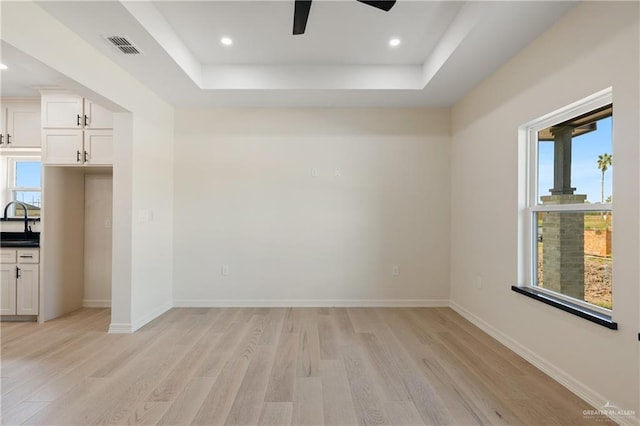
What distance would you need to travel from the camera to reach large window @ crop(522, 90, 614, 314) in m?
2.16

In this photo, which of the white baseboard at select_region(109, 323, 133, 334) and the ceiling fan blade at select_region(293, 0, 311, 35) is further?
the white baseboard at select_region(109, 323, 133, 334)

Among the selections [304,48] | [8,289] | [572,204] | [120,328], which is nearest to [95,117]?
[8,289]

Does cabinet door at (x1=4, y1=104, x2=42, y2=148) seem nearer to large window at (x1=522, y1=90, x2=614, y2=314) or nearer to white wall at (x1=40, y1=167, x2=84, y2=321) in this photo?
white wall at (x1=40, y1=167, x2=84, y2=321)

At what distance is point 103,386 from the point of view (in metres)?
2.29

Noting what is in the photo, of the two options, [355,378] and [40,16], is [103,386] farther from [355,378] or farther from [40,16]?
[40,16]

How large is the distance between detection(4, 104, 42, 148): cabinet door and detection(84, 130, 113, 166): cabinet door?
0.91 meters

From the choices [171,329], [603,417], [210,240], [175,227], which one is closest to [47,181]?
[175,227]

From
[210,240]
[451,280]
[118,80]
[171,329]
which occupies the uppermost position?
[118,80]

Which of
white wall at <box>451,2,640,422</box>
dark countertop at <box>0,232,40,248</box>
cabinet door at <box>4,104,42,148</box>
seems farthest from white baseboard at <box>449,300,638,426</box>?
cabinet door at <box>4,104,42,148</box>

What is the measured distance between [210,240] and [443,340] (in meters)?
3.17

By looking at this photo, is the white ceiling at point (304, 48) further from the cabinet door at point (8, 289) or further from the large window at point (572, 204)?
the cabinet door at point (8, 289)

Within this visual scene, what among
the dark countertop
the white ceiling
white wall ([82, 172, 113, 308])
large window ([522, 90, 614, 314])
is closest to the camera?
large window ([522, 90, 614, 314])

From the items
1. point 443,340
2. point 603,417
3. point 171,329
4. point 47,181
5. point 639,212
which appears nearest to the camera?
point 639,212

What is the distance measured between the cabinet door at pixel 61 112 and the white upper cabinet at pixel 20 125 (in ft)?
1.76
